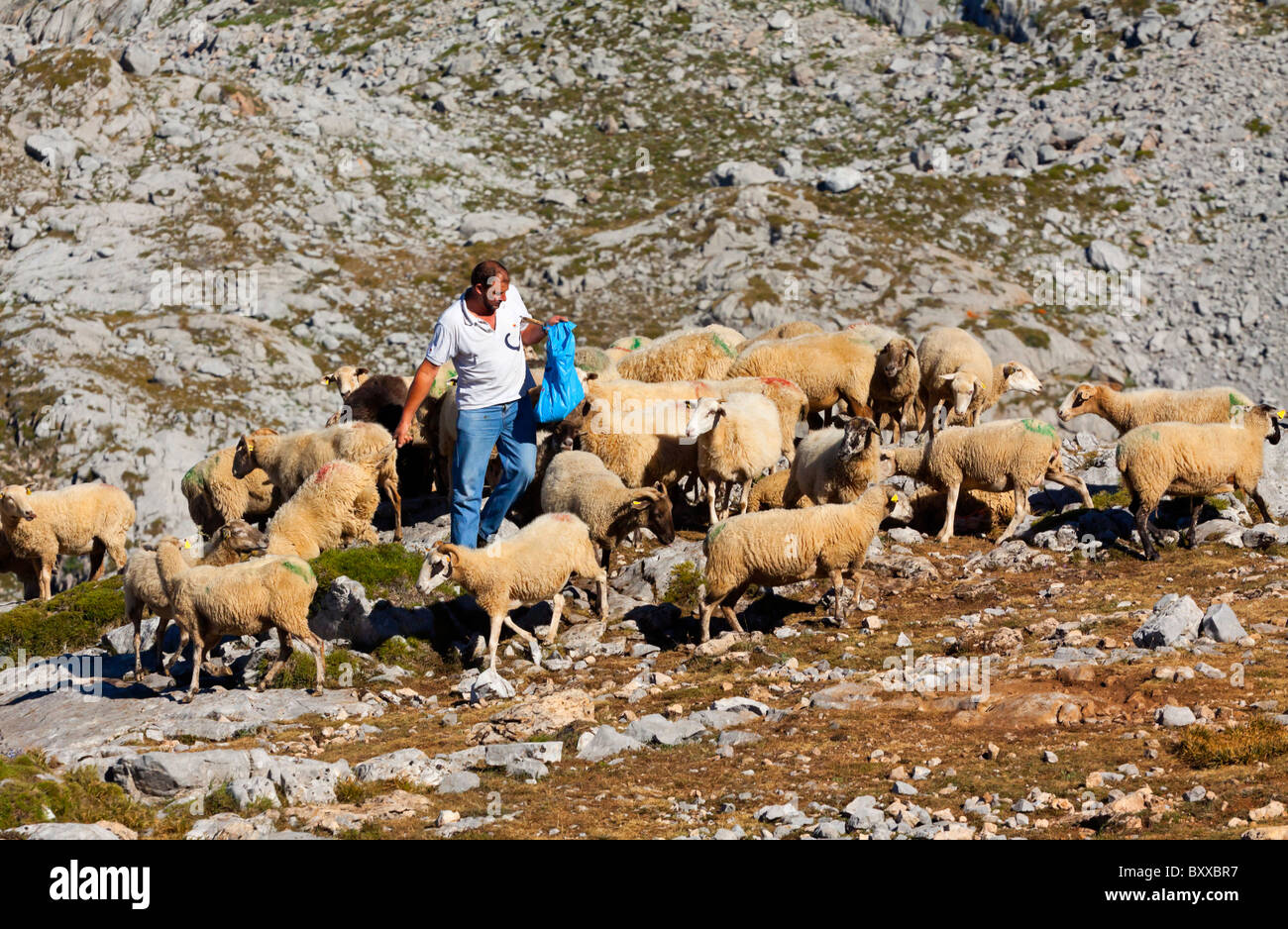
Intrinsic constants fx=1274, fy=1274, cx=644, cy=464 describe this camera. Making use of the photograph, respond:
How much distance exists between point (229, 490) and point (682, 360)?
657cm

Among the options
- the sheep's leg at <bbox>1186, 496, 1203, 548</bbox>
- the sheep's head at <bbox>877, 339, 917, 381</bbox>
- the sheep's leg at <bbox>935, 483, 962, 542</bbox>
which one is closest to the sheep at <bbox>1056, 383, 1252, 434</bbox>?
the sheep's leg at <bbox>1186, 496, 1203, 548</bbox>

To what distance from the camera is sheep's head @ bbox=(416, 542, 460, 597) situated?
37.9ft

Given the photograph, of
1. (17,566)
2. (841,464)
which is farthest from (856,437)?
(17,566)

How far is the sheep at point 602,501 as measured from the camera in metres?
13.8

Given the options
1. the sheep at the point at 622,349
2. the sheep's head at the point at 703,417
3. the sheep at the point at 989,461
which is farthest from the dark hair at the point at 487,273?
the sheep at the point at 622,349

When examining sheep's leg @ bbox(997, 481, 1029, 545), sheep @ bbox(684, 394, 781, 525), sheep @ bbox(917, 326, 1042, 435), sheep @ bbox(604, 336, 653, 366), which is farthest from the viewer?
sheep @ bbox(604, 336, 653, 366)

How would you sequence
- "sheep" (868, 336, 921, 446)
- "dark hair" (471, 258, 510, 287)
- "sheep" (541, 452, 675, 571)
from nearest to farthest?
"dark hair" (471, 258, 510, 287) < "sheep" (541, 452, 675, 571) < "sheep" (868, 336, 921, 446)

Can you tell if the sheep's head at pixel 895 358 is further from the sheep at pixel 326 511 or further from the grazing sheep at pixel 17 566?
the grazing sheep at pixel 17 566

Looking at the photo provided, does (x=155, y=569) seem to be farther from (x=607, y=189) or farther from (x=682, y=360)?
(x=607, y=189)

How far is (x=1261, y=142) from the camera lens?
1887 inches

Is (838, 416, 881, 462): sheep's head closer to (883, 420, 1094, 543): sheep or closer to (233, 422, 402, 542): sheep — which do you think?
(883, 420, 1094, 543): sheep

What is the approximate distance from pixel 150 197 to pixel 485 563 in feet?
125

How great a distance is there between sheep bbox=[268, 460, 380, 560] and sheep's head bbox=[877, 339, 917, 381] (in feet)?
24.3
